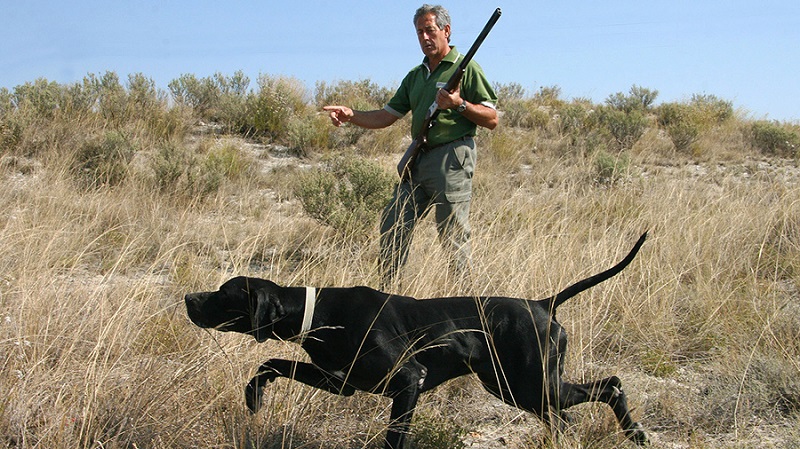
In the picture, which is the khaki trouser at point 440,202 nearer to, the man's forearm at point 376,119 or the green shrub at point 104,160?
the man's forearm at point 376,119

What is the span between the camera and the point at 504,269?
5215 millimetres

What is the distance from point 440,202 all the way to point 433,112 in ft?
2.07

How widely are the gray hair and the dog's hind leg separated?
2.76 meters

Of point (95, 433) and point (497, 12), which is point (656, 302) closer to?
point (497, 12)

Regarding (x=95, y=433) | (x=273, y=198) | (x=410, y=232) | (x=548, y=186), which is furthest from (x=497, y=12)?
(x=548, y=186)

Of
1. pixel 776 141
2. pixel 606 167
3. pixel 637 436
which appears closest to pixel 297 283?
pixel 637 436

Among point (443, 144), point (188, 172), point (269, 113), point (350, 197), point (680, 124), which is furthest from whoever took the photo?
point (680, 124)

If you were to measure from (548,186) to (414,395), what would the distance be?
719cm

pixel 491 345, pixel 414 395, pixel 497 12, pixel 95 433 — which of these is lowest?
pixel 95 433

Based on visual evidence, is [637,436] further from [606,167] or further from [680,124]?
[680,124]

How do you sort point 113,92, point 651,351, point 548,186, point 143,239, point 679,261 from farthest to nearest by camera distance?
point 113,92 < point 548,186 < point 143,239 < point 679,261 < point 651,351

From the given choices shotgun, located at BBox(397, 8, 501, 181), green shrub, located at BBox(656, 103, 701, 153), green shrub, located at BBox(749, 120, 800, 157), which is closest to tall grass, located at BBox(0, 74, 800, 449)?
shotgun, located at BBox(397, 8, 501, 181)

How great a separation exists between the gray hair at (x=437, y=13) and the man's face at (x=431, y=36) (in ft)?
0.07

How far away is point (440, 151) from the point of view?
17.7 feet
